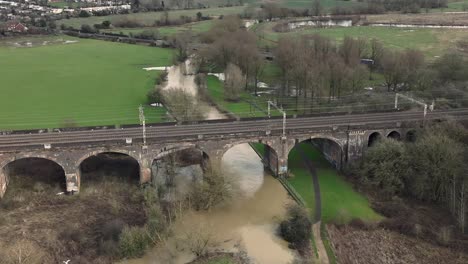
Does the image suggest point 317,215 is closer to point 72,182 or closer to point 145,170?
point 145,170

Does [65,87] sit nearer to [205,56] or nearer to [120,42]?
[205,56]

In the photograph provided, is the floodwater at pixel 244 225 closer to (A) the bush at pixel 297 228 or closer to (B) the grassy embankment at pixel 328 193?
(A) the bush at pixel 297 228

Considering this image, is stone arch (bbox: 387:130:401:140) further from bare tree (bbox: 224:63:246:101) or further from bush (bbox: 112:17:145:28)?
bush (bbox: 112:17:145:28)

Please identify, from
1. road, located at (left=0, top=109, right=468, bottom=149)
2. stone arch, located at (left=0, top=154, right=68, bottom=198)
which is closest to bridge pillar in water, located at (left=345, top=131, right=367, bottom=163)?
road, located at (left=0, top=109, right=468, bottom=149)

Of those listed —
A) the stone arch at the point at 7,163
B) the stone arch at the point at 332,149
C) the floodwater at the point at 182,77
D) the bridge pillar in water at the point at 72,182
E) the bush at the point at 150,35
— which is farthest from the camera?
the bush at the point at 150,35

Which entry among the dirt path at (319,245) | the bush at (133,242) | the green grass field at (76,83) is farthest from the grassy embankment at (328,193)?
the green grass field at (76,83)

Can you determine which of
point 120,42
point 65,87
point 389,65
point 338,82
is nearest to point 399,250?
point 338,82

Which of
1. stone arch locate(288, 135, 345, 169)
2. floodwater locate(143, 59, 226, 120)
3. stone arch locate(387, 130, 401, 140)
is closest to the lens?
stone arch locate(288, 135, 345, 169)
